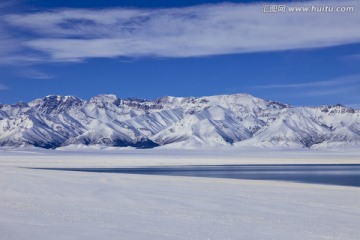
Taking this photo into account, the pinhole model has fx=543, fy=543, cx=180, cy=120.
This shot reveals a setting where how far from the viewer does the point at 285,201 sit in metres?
31.2

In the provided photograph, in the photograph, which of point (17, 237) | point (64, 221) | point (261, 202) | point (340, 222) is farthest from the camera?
point (261, 202)

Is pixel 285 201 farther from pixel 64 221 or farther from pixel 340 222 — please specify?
pixel 64 221

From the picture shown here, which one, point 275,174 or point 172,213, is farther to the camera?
point 275,174

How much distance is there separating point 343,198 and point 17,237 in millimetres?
21690

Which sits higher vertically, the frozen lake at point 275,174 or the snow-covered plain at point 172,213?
the snow-covered plain at point 172,213

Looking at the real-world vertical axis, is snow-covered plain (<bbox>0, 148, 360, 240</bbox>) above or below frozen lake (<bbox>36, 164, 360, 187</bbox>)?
above

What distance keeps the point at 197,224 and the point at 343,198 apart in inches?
575

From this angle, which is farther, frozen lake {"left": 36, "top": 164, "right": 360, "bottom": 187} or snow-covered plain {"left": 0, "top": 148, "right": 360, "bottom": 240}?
frozen lake {"left": 36, "top": 164, "right": 360, "bottom": 187}

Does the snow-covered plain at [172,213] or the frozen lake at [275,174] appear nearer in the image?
the snow-covered plain at [172,213]

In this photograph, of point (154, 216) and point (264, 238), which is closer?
point (264, 238)

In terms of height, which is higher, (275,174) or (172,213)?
(172,213)

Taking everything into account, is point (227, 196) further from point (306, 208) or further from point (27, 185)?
point (27, 185)

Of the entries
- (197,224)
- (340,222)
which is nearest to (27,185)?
(197,224)

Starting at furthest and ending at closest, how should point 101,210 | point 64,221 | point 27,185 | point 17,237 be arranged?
point 27,185
point 101,210
point 64,221
point 17,237
